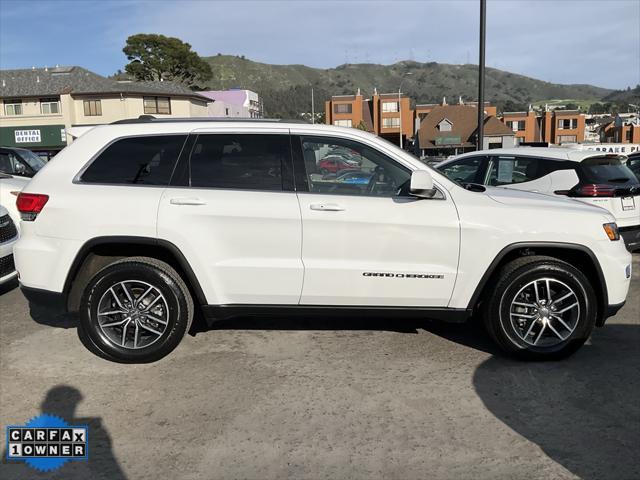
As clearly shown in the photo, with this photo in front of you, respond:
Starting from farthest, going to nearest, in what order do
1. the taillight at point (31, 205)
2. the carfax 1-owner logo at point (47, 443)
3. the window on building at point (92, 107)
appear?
the window on building at point (92, 107) < the taillight at point (31, 205) < the carfax 1-owner logo at point (47, 443)

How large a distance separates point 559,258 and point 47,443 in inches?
153

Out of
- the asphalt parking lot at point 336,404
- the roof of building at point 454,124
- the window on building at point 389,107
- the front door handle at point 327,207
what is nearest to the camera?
the asphalt parking lot at point 336,404

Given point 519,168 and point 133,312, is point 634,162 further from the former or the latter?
point 133,312

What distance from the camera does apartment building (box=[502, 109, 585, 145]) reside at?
277 feet

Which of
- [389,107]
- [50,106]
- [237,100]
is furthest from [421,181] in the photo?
[389,107]

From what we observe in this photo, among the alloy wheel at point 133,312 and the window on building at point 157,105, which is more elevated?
the window on building at point 157,105

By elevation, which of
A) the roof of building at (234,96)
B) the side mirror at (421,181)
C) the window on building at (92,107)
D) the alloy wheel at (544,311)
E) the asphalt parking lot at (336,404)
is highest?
the roof of building at (234,96)

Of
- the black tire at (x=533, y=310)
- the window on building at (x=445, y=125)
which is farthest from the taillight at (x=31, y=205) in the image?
the window on building at (x=445, y=125)

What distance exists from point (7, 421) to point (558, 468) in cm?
331

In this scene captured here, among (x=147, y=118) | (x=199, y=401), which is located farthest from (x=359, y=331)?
(x=147, y=118)

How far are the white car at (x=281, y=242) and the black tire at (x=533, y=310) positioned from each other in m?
0.01

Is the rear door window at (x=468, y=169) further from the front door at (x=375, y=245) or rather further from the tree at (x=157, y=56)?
the tree at (x=157, y=56)

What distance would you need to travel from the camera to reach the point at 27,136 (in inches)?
1850

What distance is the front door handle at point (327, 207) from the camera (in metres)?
4.11
